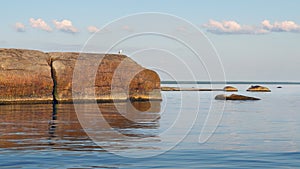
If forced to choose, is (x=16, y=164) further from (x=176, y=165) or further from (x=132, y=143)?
(x=132, y=143)

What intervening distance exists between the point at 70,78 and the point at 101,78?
3091 millimetres

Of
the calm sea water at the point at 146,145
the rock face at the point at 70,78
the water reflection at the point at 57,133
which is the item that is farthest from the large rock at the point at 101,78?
the calm sea water at the point at 146,145

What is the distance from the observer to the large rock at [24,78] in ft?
132

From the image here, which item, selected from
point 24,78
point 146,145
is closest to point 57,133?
point 146,145

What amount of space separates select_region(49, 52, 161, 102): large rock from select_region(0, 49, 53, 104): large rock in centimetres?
128

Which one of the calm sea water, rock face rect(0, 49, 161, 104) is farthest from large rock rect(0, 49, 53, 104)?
the calm sea water

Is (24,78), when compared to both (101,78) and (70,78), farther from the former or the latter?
(101,78)

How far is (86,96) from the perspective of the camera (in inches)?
1763

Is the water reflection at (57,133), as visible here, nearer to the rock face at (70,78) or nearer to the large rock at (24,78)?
the large rock at (24,78)

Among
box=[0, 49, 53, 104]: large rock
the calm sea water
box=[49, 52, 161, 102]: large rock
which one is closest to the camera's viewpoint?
the calm sea water

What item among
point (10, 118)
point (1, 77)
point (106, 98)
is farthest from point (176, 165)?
point (106, 98)

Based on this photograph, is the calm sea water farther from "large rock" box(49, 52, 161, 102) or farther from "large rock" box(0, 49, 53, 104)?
"large rock" box(49, 52, 161, 102)

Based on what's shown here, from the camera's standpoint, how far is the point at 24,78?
135 ft

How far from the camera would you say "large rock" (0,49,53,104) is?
40375mm
